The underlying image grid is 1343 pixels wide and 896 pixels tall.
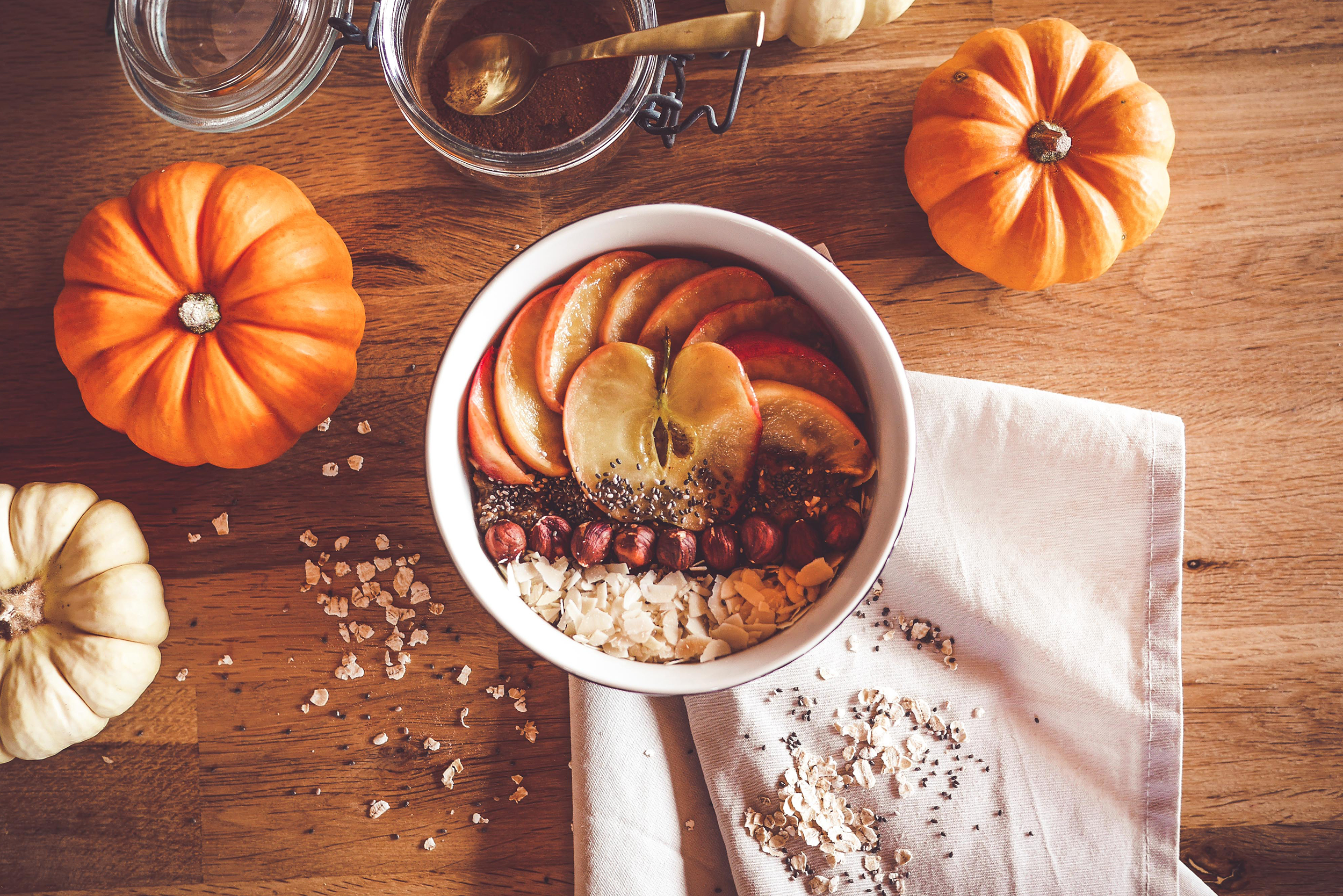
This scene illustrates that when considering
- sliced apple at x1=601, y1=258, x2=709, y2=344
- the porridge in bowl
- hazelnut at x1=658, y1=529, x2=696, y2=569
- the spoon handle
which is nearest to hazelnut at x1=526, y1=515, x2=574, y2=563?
the porridge in bowl

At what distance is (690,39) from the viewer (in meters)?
0.88

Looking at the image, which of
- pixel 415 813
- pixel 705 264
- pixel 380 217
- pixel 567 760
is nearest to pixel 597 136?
pixel 705 264

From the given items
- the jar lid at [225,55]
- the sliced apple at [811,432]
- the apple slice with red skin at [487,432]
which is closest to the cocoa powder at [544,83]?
the jar lid at [225,55]

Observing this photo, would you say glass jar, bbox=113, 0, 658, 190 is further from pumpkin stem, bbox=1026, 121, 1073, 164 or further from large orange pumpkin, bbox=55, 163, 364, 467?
pumpkin stem, bbox=1026, 121, 1073, 164

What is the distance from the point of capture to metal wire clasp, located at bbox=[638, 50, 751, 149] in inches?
34.8

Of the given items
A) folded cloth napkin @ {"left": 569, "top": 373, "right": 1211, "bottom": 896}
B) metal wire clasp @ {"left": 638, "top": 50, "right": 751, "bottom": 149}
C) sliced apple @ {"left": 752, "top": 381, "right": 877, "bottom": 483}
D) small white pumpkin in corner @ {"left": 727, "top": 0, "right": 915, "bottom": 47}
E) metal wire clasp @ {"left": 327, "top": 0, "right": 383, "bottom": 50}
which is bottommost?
folded cloth napkin @ {"left": 569, "top": 373, "right": 1211, "bottom": 896}

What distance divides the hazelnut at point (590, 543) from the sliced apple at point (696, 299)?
0.71 feet

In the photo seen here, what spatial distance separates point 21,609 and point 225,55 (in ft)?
2.45

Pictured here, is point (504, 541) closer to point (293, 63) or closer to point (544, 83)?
point (544, 83)

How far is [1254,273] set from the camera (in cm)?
108

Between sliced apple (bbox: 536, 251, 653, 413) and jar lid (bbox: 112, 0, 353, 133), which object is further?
jar lid (bbox: 112, 0, 353, 133)

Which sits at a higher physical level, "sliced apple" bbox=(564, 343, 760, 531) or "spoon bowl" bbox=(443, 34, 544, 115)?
"spoon bowl" bbox=(443, 34, 544, 115)

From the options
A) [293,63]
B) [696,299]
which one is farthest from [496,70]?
[696,299]

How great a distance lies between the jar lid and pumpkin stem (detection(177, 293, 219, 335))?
10.5 inches
